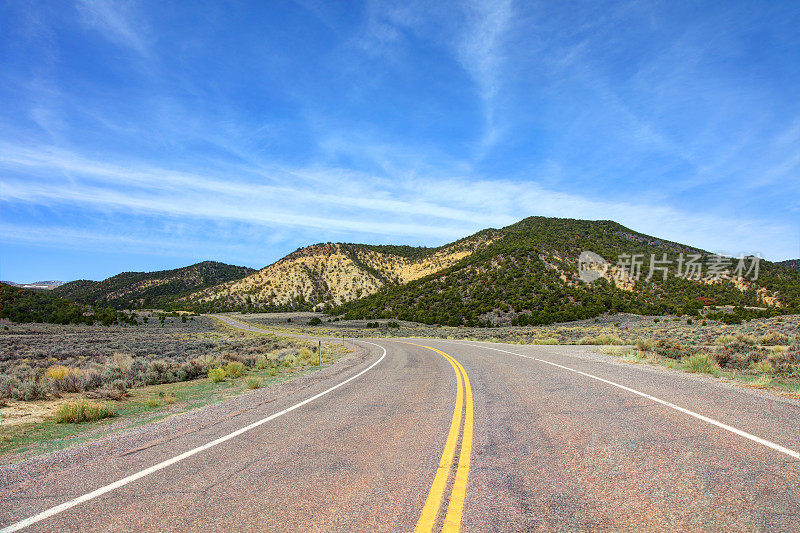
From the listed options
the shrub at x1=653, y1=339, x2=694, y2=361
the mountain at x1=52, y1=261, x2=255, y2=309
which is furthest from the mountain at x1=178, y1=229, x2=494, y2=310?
the shrub at x1=653, y1=339, x2=694, y2=361

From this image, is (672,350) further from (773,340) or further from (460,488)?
(460,488)

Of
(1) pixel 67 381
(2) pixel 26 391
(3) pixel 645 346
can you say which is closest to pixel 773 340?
(3) pixel 645 346

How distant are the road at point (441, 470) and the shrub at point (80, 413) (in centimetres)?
191

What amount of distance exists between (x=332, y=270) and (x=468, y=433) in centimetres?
11179

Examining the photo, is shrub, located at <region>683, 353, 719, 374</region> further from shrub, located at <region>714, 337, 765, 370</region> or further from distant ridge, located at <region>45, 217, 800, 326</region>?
distant ridge, located at <region>45, 217, 800, 326</region>

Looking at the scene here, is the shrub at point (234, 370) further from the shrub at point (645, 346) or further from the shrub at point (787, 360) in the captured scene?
the shrub at point (645, 346)

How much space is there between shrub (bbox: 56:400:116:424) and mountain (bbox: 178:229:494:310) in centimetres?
9152

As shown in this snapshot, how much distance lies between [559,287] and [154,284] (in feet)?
432

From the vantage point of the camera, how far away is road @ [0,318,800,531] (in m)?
3.63

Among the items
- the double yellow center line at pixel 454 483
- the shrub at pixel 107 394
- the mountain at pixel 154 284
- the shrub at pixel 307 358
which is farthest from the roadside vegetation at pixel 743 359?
the mountain at pixel 154 284

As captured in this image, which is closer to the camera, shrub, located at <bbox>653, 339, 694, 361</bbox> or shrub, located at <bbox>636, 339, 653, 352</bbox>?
shrub, located at <bbox>653, 339, 694, 361</bbox>

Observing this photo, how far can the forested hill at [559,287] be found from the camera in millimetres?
61562

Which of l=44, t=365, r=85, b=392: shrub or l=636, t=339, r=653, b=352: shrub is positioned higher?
l=636, t=339, r=653, b=352: shrub

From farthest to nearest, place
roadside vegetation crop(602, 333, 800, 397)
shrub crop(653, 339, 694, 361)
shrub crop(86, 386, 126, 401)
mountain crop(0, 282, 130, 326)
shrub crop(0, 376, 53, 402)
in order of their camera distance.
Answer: mountain crop(0, 282, 130, 326)
shrub crop(653, 339, 694, 361)
roadside vegetation crop(602, 333, 800, 397)
shrub crop(86, 386, 126, 401)
shrub crop(0, 376, 53, 402)
